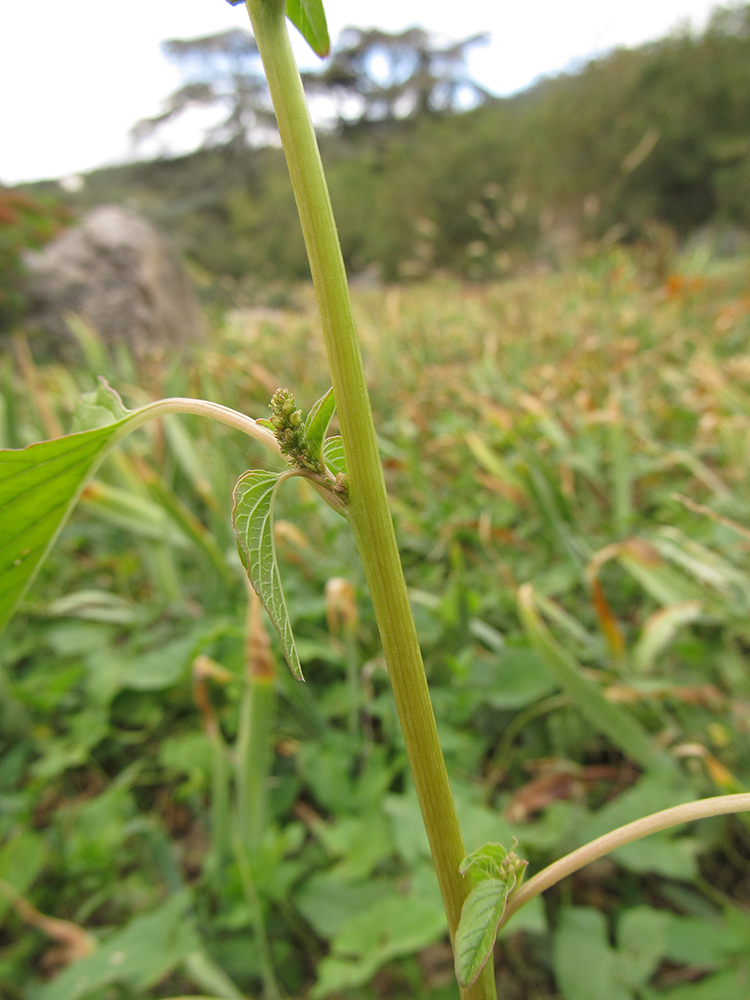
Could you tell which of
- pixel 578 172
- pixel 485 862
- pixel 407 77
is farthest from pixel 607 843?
pixel 407 77

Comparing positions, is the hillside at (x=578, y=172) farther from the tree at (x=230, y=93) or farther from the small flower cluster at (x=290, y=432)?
the small flower cluster at (x=290, y=432)

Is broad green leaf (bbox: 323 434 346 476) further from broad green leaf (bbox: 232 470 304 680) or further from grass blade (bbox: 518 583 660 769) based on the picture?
grass blade (bbox: 518 583 660 769)

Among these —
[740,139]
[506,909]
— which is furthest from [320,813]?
[740,139]

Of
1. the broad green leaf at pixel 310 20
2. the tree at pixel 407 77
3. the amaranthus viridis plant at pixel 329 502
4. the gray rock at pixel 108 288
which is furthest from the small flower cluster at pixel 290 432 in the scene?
the tree at pixel 407 77

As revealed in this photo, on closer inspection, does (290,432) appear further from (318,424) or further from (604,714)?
(604,714)

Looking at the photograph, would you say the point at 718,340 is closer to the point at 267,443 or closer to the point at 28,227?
the point at 267,443

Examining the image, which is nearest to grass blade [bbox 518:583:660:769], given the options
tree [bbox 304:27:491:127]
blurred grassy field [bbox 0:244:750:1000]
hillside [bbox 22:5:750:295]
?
blurred grassy field [bbox 0:244:750:1000]

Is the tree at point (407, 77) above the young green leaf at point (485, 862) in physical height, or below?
above
